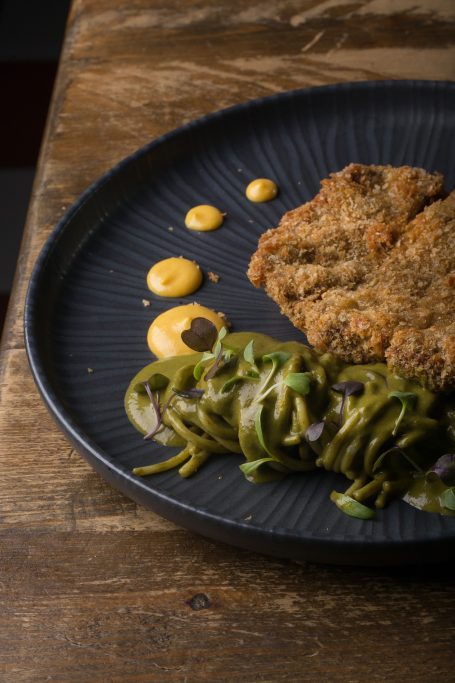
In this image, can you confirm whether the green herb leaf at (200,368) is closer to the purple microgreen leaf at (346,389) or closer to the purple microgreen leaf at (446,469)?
the purple microgreen leaf at (346,389)

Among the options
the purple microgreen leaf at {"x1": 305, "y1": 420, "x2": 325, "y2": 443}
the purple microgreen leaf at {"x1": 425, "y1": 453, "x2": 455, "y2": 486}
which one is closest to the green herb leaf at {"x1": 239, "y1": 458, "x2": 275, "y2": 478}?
the purple microgreen leaf at {"x1": 305, "y1": 420, "x2": 325, "y2": 443}

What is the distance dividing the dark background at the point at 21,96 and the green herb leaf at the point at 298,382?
417 centimetres

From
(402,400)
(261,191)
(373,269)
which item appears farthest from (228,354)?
(261,191)

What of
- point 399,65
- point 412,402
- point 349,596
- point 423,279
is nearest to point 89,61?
point 399,65

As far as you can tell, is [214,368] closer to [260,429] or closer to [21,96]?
[260,429]

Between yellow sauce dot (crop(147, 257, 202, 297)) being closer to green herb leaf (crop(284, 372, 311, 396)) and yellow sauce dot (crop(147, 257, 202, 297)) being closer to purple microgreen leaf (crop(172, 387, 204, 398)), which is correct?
purple microgreen leaf (crop(172, 387, 204, 398))

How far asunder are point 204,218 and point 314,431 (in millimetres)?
1455

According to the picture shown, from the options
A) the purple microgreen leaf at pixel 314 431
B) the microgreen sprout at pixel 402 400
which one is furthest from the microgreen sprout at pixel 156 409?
the microgreen sprout at pixel 402 400

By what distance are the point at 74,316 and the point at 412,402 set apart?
4.62 feet

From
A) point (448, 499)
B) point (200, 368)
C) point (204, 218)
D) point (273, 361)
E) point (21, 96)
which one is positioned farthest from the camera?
point (21, 96)

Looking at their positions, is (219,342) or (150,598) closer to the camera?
(150,598)

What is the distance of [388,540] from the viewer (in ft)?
7.81

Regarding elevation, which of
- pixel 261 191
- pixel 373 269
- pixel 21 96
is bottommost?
pixel 21 96

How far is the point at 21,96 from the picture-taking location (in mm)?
7844
